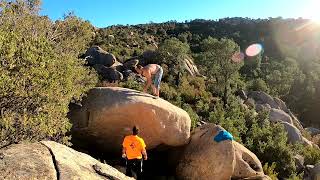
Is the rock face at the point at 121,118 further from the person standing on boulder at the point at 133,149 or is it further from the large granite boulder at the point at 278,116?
the large granite boulder at the point at 278,116

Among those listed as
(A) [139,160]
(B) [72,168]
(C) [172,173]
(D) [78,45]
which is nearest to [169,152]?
(C) [172,173]

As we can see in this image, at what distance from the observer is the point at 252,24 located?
109 m

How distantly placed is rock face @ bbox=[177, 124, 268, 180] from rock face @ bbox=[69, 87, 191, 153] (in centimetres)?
93

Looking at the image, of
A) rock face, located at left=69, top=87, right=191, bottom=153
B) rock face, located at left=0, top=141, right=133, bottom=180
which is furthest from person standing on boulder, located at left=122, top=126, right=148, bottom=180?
rock face, located at left=69, top=87, right=191, bottom=153

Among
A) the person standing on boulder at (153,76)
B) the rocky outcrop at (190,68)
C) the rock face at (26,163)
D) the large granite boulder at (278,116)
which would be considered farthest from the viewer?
the rocky outcrop at (190,68)

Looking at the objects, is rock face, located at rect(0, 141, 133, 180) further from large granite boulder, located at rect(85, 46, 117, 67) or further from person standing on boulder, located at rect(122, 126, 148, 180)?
large granite boulder, located at rect(85, 46, 117, 67)

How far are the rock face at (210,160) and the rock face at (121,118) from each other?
934 mm

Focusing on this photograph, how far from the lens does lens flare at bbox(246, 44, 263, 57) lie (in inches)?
3319

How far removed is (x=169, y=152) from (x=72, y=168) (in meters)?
9.27

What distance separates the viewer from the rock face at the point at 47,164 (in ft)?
32.6

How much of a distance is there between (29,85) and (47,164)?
A: 319cm

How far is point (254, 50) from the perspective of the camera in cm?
8788

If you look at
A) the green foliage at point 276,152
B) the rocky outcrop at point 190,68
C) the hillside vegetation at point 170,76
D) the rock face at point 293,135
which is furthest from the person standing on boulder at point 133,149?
the rocky outcrop at point 190,68

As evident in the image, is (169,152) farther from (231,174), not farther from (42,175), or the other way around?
(42,175)
